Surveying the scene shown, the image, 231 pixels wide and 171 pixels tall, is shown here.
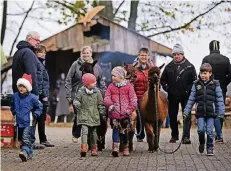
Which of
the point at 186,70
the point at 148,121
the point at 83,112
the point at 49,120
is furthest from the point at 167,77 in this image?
the point at 49,120

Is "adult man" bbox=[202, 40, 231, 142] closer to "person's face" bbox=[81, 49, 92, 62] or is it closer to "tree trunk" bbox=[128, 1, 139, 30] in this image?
"person's face" bbox=[81, 49, 92, 62]

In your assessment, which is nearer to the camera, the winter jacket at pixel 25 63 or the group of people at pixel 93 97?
the group of people at pixel 93 97

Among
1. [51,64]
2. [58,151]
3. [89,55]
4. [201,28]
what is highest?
[201,28]

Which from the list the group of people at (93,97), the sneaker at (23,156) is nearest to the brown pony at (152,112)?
the group of people at (93,97)

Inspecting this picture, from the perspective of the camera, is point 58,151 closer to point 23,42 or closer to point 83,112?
point 83,112

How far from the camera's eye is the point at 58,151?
1195cm

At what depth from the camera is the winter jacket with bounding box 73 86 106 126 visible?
436 inches

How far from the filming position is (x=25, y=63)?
37.9ft

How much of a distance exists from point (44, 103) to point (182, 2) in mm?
19793

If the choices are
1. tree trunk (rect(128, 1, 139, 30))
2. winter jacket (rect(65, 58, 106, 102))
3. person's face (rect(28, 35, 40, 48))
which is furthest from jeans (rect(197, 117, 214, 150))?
tree trunk (rect(128, 1, 139, 30))

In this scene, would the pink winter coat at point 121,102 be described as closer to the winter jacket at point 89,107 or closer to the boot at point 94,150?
the winter jacket at point 89,107

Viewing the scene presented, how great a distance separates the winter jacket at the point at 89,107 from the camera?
11.1 metres

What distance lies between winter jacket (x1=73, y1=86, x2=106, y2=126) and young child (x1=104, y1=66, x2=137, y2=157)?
0.62 ft

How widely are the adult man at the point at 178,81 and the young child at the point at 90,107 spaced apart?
8.60ft
